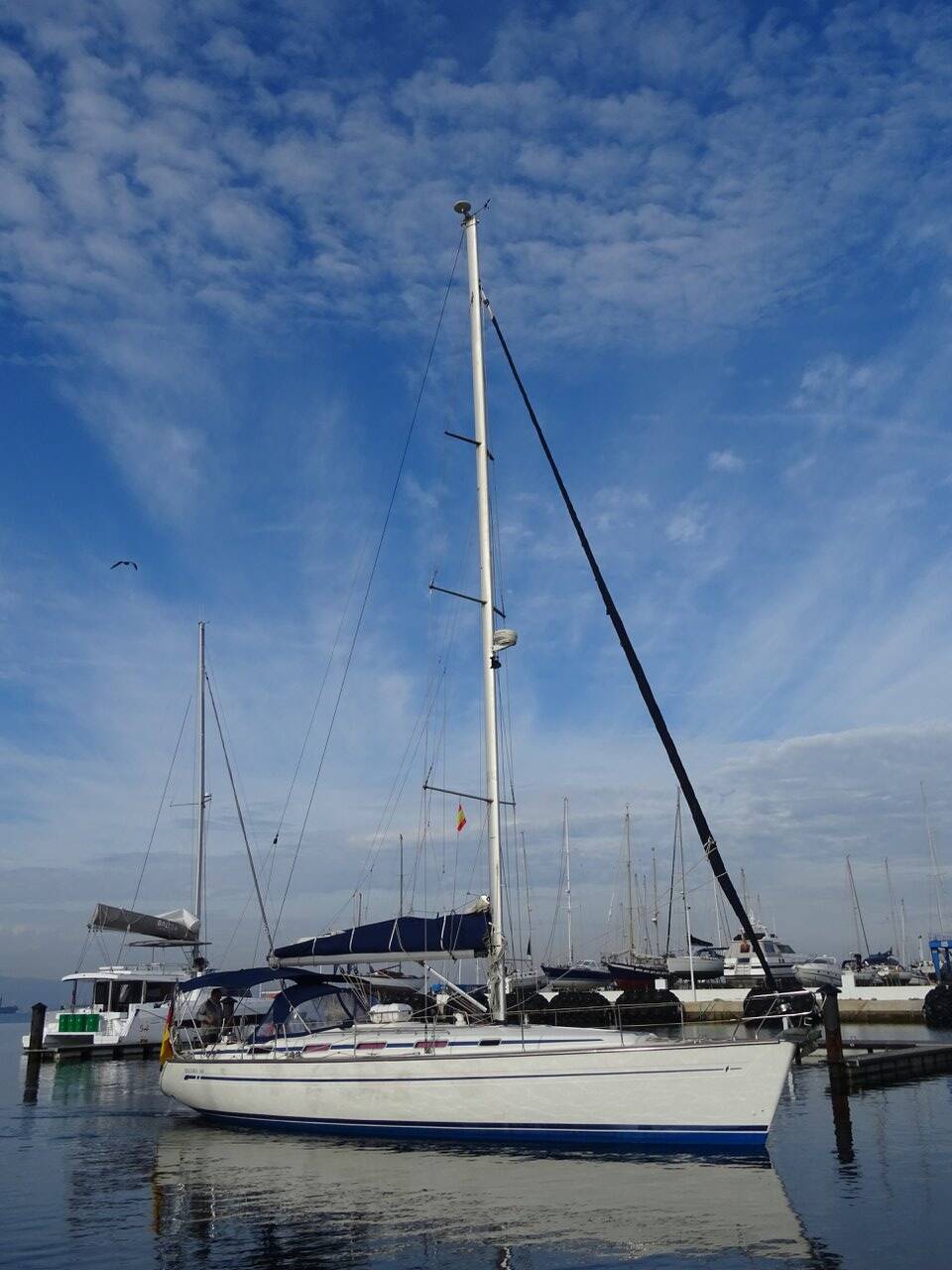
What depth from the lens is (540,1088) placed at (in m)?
Answer: 16.6

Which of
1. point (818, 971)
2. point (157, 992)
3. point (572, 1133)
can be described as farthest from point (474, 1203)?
point (818, 971)

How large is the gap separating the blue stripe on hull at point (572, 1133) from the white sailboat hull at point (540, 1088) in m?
0.02

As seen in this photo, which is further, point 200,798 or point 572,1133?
point 200,798

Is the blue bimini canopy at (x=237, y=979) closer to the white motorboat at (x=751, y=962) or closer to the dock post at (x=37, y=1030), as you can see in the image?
the dock post at (x=37, y=1030)

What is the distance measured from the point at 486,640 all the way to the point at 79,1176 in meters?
12.3

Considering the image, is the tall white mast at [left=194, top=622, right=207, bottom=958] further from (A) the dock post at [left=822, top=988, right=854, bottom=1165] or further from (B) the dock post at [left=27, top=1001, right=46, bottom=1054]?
(A) the dock post at [left=822, top=988, right=854, bottom=1165]

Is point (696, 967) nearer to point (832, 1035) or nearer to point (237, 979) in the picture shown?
point (832, 1035)

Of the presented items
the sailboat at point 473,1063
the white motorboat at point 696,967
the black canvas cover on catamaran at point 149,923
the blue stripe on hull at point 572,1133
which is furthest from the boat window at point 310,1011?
the white motorboat at point 696,967

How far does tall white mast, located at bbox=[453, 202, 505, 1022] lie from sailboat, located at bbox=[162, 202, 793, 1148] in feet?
0.10

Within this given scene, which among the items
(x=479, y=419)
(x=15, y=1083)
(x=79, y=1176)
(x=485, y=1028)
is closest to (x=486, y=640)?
(x=479, y=419)

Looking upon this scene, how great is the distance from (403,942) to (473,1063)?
9.93ft

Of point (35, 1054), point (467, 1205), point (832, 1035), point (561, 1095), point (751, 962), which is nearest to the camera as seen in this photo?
point (467, 1205)

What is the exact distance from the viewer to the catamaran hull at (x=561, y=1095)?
625 inches

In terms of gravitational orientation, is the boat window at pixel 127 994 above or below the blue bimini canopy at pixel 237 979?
below
